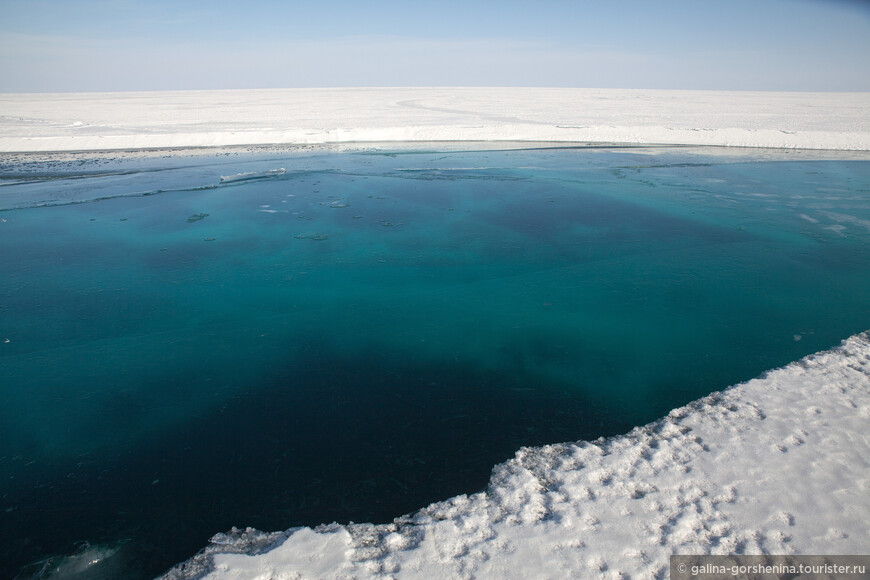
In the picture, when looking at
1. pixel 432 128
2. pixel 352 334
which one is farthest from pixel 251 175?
pixel 432 128

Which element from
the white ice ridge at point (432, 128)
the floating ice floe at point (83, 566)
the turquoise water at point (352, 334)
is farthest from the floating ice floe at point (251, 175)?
the floating ice floe at point (83, 566)

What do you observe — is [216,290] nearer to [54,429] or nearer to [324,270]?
[324,270]

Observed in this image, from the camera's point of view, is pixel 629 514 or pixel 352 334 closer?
pixel 629 514

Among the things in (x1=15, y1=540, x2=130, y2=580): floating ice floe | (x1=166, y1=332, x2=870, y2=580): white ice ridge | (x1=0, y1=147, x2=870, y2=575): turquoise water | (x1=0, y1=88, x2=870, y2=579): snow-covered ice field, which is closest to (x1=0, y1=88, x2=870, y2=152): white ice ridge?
(x1=0, y1=147, x2=870, y2=575): turquoise water

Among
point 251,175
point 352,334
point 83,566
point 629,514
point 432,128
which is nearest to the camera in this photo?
point 83,566

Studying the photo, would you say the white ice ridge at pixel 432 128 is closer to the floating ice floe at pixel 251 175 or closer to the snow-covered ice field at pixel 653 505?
the floating ice floe at pixel 251 175

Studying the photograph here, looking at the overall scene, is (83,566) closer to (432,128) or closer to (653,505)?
(653,505)

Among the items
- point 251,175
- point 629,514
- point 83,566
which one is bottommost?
point 83,566
